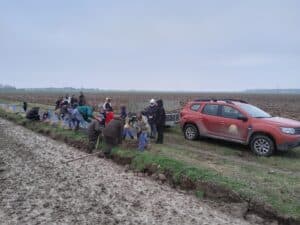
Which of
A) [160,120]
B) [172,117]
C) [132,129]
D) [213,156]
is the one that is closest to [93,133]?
[132,129]

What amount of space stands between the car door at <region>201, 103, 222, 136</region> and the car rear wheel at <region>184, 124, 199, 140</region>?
47cm

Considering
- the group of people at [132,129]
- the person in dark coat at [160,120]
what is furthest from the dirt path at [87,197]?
the person in dark coat at [160,120]

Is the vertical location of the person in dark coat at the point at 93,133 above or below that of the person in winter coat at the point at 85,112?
below

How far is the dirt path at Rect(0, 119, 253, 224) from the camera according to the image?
711 centimetres

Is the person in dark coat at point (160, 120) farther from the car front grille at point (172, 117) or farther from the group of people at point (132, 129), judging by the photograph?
the car front grille at point (172, 117)

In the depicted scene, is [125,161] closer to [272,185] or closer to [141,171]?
[141,171]

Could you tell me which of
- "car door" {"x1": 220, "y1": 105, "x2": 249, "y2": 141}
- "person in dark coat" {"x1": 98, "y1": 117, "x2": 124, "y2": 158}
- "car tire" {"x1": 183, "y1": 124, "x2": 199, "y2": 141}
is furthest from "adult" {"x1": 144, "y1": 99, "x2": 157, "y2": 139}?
"car door" {"x1": 220, "y1": 105, "x2": 249, "y2": 141}

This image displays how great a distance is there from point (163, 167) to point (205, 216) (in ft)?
10.3

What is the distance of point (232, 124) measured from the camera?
12859 millimetres

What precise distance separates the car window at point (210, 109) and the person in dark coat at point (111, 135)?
3642mm

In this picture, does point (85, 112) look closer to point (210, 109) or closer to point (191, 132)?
point (191, 132)

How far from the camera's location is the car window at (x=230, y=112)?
12.9 m

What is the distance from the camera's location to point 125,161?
38.3 feet

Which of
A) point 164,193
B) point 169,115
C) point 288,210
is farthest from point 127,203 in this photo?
point 169,115
